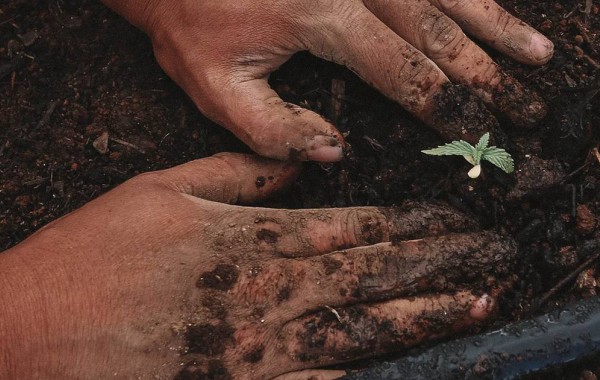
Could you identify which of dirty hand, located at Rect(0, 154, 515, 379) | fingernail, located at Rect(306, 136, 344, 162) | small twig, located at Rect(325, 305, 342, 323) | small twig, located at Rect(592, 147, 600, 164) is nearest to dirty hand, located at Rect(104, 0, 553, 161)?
fingernail, located at Rect(306, 136, 344, 162)

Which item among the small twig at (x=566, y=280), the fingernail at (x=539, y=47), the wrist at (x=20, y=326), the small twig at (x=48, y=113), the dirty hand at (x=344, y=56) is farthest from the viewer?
the small twig at (x=48, y=113)

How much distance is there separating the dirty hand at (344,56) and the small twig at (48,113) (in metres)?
0.62

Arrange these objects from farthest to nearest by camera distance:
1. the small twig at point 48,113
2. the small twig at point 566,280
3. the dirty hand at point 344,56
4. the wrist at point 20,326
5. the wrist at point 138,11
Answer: the small twig at point 48,113 < the wrist at point 138,11 < the dirty hand at point 344,56 < the small twig at point 566,280 < the wrist at point 20,326

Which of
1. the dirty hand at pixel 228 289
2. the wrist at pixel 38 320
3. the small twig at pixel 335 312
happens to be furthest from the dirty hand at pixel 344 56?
the wrist at pixel 38 320

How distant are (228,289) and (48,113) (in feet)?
4.01

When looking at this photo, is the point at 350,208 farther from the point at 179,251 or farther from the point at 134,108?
the point at 134,108

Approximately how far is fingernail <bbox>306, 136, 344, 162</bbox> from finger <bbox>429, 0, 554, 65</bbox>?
2.42 feet

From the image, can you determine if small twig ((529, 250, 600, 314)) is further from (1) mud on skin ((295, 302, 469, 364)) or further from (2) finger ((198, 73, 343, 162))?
(2) finger ((198, 73, 343, 162))

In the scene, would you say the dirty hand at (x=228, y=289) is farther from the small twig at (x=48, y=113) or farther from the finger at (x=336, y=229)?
the small twig at (x=48, y=113)

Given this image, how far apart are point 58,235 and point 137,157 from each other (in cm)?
55

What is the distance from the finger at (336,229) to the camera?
6.88ft

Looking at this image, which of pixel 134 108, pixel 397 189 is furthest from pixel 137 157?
pixel 397 189

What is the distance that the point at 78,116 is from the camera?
2586mm

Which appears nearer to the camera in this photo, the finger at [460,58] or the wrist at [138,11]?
the finger at [460,58]
